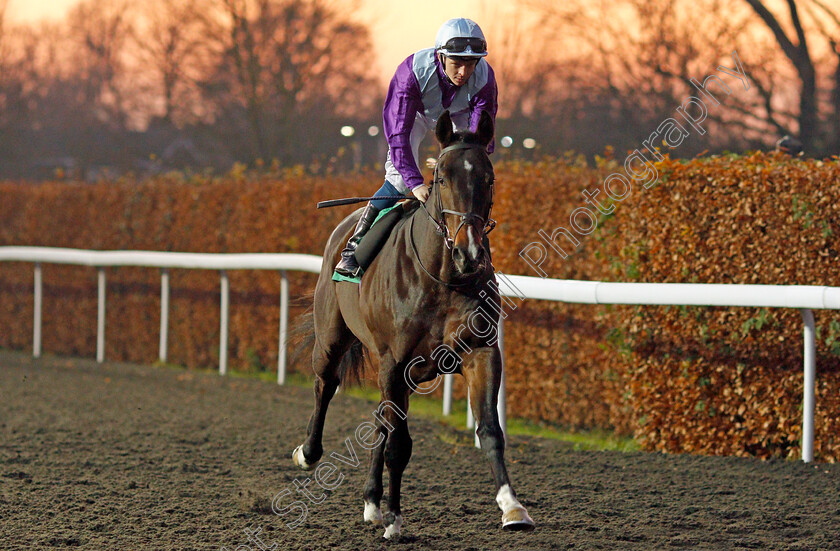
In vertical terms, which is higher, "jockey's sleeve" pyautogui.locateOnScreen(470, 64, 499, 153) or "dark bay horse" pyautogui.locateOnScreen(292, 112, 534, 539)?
"jockey's sleeve" pyautogui.locateOnScreen(470, 64, 499, 153)

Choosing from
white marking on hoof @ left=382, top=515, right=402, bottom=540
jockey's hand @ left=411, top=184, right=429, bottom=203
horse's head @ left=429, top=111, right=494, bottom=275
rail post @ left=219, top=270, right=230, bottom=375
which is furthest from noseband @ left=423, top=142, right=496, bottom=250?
rail post @ left=219, top=270, right=230, bottom=375

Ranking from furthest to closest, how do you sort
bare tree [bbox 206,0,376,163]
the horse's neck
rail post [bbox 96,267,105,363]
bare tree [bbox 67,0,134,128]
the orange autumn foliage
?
bare tree [bbox 67,0,134,128], bare tree [bbox 206,0,376,163], rail post [bbox 96,267,105,363], the orange autumn foliage, the horse's neck

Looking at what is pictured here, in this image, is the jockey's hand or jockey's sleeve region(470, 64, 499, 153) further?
jockey's sleeve region(470, 64, 499, 153)

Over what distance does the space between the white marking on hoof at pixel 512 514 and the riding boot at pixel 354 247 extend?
148cm

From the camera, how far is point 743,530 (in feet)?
14.1

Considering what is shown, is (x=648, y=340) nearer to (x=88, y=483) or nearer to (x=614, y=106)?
(x=88, y=483)

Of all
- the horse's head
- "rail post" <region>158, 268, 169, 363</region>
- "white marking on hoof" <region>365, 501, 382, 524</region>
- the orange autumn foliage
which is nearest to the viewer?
the horse's head

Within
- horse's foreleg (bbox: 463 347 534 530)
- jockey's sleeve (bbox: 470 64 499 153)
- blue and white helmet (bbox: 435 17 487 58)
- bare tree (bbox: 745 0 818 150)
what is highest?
bare tree (bbox: 745 0 818 150)

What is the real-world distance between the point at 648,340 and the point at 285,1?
2140cm

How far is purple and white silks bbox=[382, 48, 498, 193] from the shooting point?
14.6ft

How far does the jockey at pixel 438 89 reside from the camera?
432 centimetres

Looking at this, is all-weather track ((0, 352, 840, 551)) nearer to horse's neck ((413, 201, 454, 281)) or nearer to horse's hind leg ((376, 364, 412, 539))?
horse's hind leg ((376, 364, 412, 539))

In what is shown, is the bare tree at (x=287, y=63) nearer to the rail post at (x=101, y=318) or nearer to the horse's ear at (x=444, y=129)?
the rail post at (x=101, y=318)

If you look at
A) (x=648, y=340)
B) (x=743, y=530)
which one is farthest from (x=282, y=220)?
(x=743, y=530)
